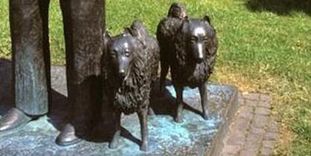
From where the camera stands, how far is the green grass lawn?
18.7 feet

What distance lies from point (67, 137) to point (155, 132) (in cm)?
58

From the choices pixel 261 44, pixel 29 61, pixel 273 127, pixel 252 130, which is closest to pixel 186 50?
pixel 29 61

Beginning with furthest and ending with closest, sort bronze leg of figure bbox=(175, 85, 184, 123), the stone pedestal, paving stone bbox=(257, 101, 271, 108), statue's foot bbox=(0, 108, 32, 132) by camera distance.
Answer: paving stone bbox=(257, 101, 271, 108), bronze leg of figure bbox=(175, 85, 184, 123), statue's foot bbox=(0, 108, 32, 132), the stone pedestal

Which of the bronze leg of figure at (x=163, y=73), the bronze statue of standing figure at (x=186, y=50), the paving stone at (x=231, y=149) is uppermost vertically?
the bronze statue of standing figure at (x=186, y=50)

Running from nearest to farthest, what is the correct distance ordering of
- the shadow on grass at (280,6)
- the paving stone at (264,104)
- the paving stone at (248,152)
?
the paving stone at (248,152)
the paving stone at (264,104)
the shadow on grass at (280,6)

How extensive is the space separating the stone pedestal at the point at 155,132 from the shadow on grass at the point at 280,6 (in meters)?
3.49

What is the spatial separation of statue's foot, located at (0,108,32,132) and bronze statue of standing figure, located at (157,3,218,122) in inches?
39.4

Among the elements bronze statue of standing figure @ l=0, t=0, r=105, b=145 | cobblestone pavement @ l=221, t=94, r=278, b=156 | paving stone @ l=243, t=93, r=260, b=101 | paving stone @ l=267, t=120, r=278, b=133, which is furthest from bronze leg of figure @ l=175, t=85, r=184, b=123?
paving stone @ l=243, t=93, r=260, b=101

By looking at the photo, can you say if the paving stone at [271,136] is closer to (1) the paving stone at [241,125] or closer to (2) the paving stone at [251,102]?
(1) the paving stone at [241,125]

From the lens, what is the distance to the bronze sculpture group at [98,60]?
418 cm

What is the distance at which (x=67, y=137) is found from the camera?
4535 mm

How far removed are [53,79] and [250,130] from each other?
1.57 m

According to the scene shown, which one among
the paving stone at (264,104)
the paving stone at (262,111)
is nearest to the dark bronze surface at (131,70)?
the paving stone at (262,111)

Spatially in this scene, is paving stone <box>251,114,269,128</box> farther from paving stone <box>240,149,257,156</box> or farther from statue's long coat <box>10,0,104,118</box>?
statue's long coat <box>10,0,104,118</box>
